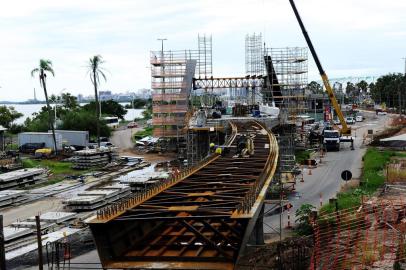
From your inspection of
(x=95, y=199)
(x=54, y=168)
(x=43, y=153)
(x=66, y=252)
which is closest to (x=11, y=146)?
(x=43, y=153)

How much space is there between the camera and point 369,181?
32.2m

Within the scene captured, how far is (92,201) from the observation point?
1237 inches

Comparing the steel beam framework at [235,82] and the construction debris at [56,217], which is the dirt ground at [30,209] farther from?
the steel beam framework at [235,82]

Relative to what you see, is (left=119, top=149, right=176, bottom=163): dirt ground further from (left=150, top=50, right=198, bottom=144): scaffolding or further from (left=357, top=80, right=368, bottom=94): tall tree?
(left=357, top=80, right=368, bottom=94): tall tree

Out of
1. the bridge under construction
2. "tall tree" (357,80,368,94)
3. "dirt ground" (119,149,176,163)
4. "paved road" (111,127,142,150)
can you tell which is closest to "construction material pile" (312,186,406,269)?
the bridge under construction

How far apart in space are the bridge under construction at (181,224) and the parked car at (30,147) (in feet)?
153

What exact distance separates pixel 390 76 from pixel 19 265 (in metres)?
142

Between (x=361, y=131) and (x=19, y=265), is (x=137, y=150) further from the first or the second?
(x=19, y=265)

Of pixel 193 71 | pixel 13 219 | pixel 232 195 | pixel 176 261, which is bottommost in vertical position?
pixel 13 219

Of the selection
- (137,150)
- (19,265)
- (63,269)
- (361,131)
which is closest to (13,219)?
(19,265)

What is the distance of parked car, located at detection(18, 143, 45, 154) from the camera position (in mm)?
61688

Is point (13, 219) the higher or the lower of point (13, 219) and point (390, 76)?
the lower

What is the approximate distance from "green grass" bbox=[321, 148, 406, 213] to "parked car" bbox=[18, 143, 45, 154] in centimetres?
3628

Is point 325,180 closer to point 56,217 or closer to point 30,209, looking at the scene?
point 56,217
